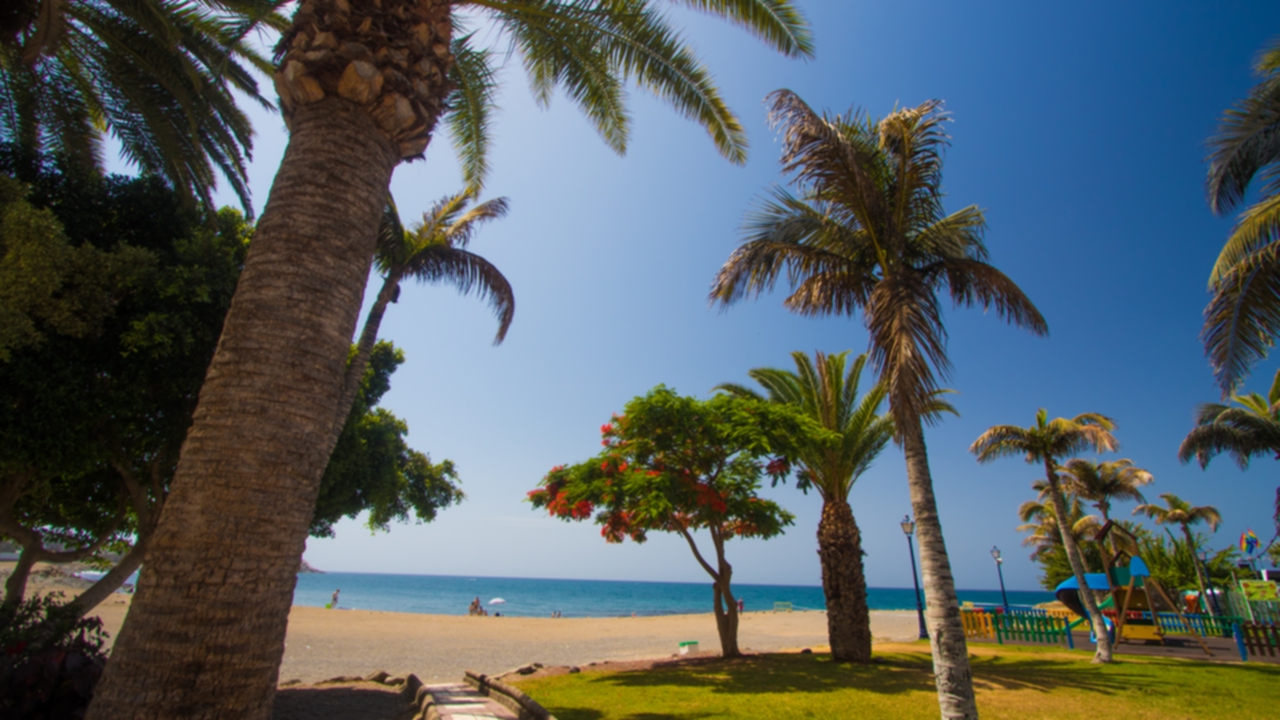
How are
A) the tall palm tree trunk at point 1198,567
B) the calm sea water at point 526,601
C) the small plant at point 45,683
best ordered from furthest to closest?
the calm sea water at point 526,601
the tall palm tree trunk at point 1198,567
the small plant at point 45,683

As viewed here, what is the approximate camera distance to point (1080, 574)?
1455 cm

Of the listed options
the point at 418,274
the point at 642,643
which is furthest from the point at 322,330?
the point at 642,643

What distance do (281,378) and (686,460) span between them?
1103cm

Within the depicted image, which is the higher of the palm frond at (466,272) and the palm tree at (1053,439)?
the palm frond at (466,272)

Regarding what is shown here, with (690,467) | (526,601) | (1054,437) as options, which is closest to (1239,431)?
(1054,437)

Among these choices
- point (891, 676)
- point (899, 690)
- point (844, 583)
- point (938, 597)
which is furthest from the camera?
point (844, 583)

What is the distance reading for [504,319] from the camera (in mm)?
13031

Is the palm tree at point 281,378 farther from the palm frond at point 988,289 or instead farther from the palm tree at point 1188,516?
the palm tree at point 1188,516

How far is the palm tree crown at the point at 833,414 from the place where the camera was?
568 inches

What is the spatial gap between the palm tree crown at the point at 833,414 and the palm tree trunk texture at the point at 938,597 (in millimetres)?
7254

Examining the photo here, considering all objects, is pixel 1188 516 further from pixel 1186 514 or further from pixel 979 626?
pixel 979 626

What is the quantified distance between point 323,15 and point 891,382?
6.68 metres

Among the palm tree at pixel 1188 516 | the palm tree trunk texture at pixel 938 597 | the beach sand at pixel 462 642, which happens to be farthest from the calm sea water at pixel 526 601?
the palm tree trunk texture at pixel 938 597

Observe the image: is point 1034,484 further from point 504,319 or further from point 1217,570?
point 504,319
